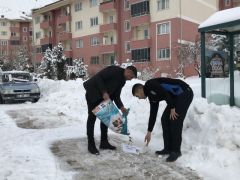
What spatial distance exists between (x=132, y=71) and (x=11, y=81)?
1349 cm

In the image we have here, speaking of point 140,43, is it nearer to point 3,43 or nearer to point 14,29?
point 14,29

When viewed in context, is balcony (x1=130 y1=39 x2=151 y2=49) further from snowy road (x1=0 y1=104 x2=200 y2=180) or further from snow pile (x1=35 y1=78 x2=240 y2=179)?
snowy road (x1=0 y1=104 x2=200 y2=180)

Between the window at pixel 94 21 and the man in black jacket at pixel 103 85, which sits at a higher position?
the window at pixel 94 21

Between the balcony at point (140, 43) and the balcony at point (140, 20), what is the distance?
184 cm

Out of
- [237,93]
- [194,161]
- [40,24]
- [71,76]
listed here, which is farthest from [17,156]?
[40,24]

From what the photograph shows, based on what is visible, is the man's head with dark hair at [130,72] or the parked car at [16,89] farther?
the parked car at [16,89]

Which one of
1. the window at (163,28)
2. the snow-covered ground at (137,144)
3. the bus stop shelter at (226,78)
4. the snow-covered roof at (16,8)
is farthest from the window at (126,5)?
the snow-covered roof at (16,8)

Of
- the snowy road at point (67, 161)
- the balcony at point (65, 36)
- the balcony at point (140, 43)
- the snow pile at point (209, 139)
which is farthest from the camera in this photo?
the balcony at point (65, 36)

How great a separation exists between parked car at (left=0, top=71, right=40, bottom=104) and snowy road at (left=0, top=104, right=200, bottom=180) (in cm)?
894

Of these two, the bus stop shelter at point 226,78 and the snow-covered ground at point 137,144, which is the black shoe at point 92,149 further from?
the bus stop shelter at point 226,78

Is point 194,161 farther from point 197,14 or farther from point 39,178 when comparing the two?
point 197,14

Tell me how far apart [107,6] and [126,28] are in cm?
404

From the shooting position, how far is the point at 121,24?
161 ft

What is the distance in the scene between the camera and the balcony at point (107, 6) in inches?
1937
